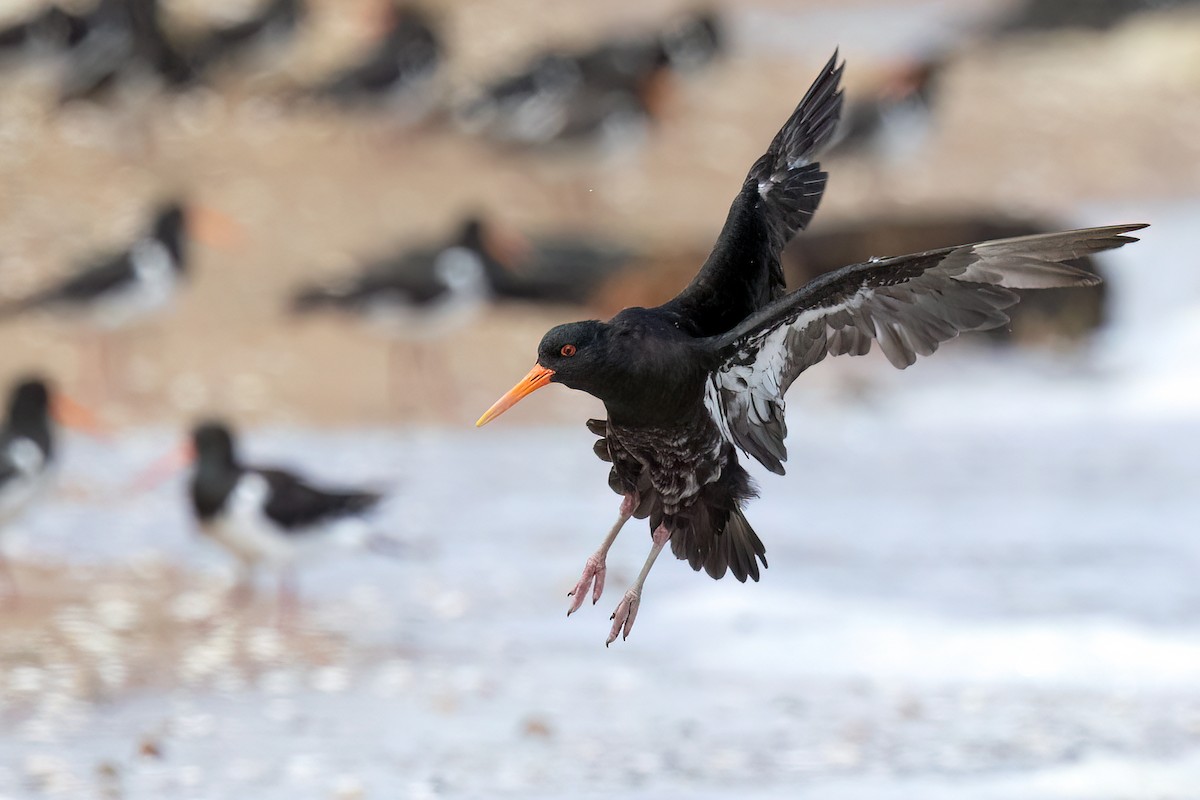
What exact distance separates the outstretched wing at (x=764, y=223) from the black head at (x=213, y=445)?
3576 mm

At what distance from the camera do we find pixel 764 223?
425 centimetres

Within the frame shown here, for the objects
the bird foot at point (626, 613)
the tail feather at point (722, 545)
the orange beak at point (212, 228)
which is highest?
the orange beak at point (212, 228)

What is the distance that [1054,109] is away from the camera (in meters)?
16.0

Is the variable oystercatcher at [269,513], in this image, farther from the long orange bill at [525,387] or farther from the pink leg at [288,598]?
the long orange bill at [525,387]

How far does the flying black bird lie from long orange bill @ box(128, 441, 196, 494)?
390 mm

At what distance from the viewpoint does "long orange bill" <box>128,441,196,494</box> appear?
301 inches

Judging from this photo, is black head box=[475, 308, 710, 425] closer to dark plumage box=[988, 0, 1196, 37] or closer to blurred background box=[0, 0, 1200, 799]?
blurred background box=[0, 0, 1200, 799]

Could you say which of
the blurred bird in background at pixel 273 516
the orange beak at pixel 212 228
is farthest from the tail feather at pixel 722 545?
the orange beak at pixel 212 228

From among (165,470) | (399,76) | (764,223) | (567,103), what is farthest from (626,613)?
(399,76)

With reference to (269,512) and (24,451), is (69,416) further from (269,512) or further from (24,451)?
(269,512)

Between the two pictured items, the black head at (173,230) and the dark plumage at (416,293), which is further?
the black head at (173,230)

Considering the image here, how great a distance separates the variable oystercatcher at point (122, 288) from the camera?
10.3 metres

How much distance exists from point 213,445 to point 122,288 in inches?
128

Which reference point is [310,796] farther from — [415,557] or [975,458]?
[975,458]
